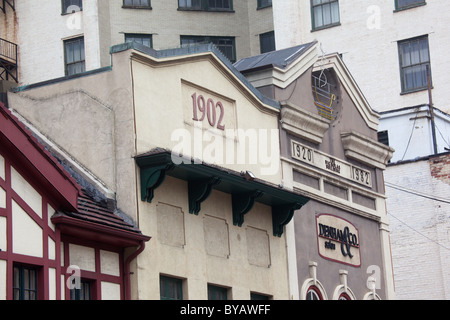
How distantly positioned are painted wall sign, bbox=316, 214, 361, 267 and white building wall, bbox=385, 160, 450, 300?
10.8m

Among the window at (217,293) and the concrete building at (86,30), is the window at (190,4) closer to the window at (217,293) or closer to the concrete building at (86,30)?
the concrete building at (86,30)

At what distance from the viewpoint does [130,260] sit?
23484mm

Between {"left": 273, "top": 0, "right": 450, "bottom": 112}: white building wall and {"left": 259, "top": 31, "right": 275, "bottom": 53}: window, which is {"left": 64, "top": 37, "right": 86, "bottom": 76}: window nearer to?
{"left": 273, "top": 0, "right": 450, "bottom": 112}: white building wall

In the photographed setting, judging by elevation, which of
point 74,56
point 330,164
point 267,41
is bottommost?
point 330,164

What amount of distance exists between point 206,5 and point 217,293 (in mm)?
31103

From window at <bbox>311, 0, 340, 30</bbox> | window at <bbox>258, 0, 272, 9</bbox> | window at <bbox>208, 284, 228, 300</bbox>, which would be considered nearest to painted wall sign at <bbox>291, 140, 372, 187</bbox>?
window at <bbox>208, 284, 228, 300</bbox>

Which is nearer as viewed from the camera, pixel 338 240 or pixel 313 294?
pixel 313 294

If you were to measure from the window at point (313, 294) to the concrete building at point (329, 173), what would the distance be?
0.7 inches

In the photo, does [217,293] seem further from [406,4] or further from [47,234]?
[406,4]

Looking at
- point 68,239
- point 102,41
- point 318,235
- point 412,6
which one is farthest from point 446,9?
point 68,239

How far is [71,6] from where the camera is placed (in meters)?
52.3

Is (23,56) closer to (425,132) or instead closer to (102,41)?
(102,41)

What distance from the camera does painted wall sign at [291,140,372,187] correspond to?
97.9 ft

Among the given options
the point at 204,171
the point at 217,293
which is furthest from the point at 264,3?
the point at 204,171
